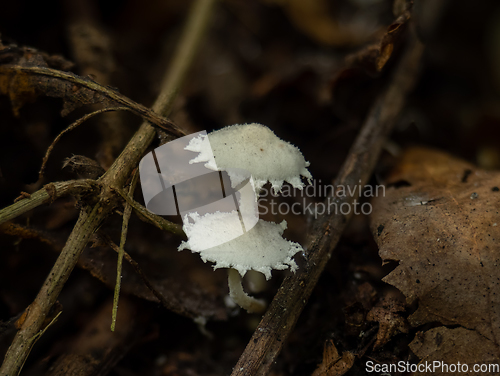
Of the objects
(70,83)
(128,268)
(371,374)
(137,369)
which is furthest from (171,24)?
(371,374)

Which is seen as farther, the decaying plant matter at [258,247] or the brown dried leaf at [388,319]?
the brown dried leaf at [388,319]

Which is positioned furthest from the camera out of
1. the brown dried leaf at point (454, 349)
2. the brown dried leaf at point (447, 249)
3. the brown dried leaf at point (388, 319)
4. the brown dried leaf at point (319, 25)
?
the brown dried leaf at point (319, 25)

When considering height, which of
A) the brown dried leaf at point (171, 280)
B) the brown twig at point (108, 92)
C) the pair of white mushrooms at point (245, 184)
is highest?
the brown twig at point (108, 92)

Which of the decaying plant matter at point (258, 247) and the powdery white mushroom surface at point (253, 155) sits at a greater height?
Result: the powdery white mushroom surface at point (253, 155)

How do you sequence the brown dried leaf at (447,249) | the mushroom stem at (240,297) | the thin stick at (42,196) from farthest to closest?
the mushroom stem at (240,297) < the brown dried leaf at (447,249) < the thin stick at (42,196)

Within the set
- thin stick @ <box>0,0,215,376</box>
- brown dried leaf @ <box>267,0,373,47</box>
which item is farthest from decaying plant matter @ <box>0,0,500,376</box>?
brown dried leaf @ <box>267,0,373,47</box>

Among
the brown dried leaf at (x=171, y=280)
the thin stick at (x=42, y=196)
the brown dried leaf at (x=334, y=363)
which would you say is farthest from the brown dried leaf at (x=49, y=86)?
the brown dried leaf at (x=334, y=363)

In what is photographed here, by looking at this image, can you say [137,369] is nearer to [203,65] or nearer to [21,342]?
[21,342]

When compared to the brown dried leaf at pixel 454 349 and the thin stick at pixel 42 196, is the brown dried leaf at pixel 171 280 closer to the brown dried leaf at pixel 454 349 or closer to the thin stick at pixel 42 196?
the thin stick at pixel 42 196
